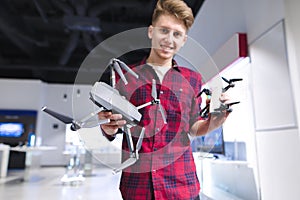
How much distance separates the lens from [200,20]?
11.3 ft

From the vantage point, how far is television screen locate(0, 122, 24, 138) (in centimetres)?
732

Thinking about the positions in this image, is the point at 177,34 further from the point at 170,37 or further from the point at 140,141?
the point at 140,141

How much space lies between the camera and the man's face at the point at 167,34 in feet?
1.75

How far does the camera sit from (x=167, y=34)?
21.0 inches

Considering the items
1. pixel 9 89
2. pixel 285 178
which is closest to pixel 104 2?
pixel 285 178

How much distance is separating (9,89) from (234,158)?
7.55 meters

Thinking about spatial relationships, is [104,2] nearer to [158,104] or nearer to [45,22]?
[45,22]

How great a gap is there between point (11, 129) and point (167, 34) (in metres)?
8.30

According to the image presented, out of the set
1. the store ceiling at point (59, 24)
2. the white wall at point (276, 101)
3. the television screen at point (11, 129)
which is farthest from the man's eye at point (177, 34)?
the television screen at point (11, 129)

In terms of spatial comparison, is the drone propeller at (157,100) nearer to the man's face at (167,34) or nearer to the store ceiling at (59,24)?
the man's face at (167,34)

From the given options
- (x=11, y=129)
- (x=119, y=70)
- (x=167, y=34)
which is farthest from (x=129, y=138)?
(x=11, y=129)

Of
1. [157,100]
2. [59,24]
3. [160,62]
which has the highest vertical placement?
[59,24]

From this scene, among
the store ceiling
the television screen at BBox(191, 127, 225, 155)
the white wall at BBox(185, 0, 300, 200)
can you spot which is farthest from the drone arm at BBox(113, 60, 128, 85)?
the store ceiling

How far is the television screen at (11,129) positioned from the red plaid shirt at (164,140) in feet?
26.1
